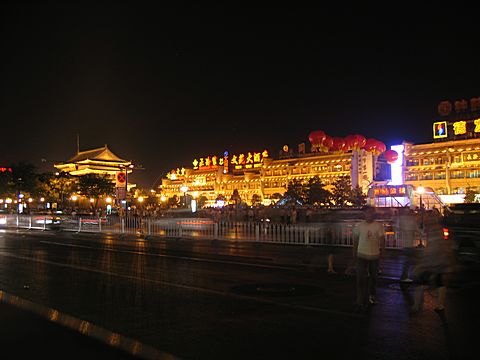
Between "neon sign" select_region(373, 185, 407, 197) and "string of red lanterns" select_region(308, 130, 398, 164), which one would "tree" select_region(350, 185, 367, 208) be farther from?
"neon sign" select_region(373, 185, 407, 197)

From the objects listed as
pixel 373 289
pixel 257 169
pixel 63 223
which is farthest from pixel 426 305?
pixel 257 169

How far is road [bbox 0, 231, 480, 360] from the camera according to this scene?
635 cm

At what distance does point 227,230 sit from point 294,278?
11.5m

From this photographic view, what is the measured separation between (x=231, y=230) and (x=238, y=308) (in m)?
14.7

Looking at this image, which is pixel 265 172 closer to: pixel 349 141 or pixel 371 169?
pixel 371 169

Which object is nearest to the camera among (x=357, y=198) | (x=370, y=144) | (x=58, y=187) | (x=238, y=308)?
(x=238, y=308)

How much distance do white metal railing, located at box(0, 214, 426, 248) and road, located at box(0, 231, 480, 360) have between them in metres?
4.16

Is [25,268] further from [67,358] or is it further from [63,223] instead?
[63,223]

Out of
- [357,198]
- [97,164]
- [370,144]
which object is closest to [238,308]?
[357,198]

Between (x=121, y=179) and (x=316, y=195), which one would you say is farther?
(x=316, y=195)

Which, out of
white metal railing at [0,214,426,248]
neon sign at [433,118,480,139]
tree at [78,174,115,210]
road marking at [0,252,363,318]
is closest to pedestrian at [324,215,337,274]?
white metal railing at [0,214,426,248]

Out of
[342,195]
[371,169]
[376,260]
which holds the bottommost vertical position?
[376,260]

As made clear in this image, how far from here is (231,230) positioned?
2348 cm

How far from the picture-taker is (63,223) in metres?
36.2
